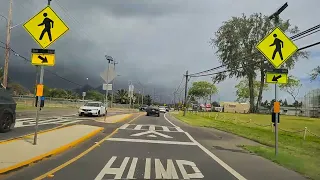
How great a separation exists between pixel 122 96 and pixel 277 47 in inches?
5276

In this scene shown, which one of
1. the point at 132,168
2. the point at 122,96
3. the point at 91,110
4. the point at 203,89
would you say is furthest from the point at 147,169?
the point at 203,89

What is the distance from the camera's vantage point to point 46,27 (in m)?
11.9

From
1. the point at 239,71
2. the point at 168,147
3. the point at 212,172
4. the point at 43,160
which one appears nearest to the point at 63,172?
the point at 43,160

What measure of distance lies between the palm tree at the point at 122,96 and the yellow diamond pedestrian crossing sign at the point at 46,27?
13267 cm

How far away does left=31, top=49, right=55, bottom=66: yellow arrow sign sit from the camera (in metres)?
11.8

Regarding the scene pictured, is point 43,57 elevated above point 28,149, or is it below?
above

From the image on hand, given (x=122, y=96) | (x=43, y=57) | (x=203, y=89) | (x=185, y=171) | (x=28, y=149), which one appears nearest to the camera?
(x=185, y=171)

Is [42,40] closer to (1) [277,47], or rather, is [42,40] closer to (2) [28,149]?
(2) [28,149]

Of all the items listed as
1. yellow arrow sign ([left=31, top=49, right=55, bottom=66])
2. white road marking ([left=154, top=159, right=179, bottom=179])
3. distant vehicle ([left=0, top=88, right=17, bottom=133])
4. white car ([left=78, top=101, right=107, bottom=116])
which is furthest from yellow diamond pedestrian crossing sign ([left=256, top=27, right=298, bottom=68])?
white car ([left=78, top=101, right=107, bottom=116])

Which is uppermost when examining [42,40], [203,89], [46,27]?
[203,89]

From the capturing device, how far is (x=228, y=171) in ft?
31.9

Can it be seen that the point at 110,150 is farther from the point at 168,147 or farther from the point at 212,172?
the point at 212,172

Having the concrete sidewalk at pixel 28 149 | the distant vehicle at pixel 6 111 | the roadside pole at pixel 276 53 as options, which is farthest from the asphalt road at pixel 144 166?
the distant vehicle at pixel 6 111

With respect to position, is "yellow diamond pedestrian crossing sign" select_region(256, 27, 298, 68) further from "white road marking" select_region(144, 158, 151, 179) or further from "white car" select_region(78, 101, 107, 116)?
"white car" select_region(78, 101, 107, 116)
